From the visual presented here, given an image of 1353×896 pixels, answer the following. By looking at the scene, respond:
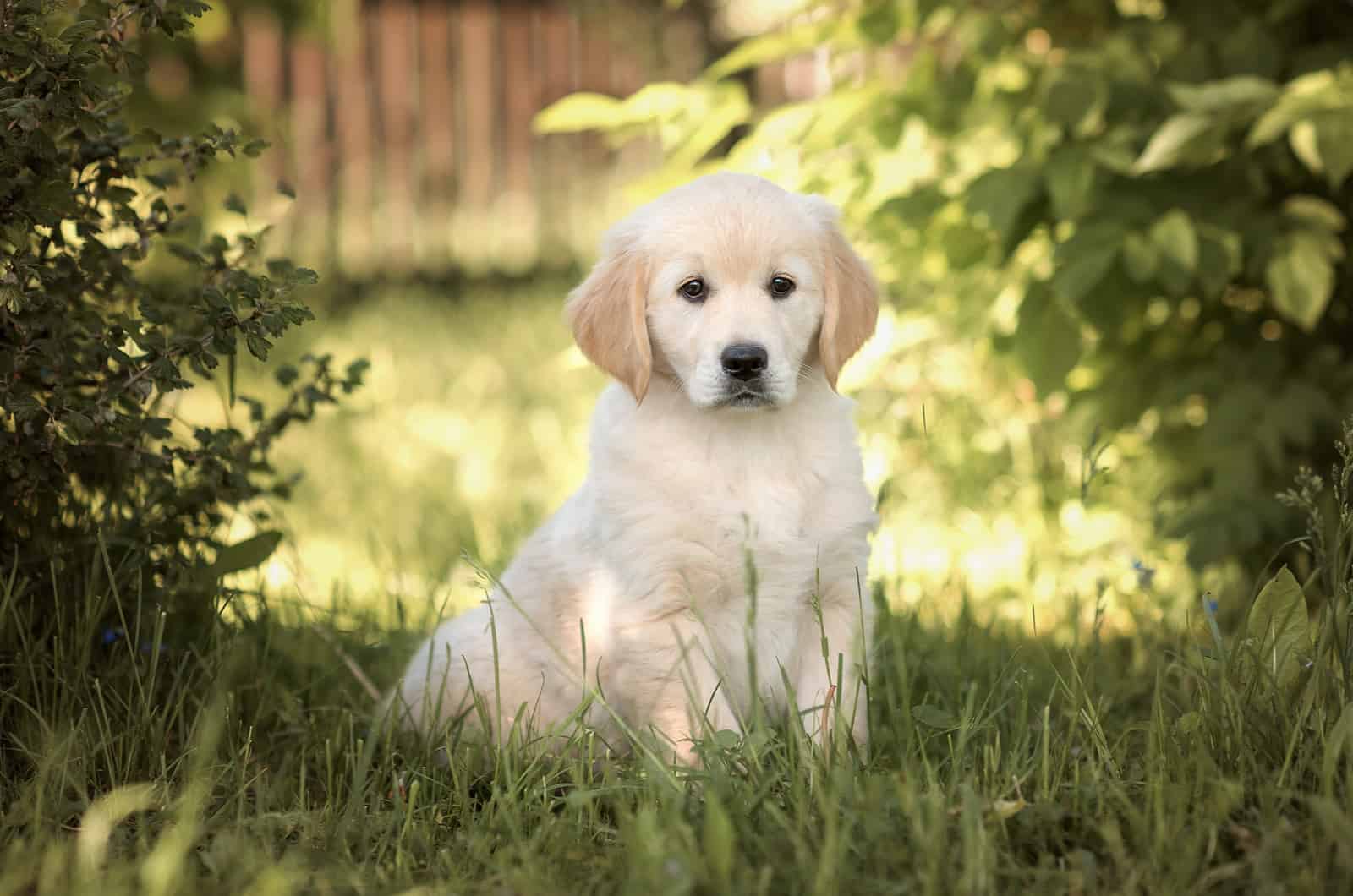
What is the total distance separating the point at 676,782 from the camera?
2078 mm

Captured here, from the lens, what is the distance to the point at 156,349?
2.42 metres

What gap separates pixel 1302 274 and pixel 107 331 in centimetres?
269

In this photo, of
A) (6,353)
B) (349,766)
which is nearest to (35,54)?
(6,353)

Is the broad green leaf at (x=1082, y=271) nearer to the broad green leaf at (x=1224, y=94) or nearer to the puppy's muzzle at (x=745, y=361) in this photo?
the broad green leaf at (x=1224, y=94)

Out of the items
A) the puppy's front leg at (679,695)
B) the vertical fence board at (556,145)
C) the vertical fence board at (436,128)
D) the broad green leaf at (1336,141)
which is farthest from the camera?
the vertical fence board at (556,145)

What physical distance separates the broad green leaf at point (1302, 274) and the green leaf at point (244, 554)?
2.42 metres

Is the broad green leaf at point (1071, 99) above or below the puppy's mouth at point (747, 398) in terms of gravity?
above

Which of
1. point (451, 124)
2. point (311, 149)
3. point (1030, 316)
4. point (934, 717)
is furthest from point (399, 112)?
point (934, 717)

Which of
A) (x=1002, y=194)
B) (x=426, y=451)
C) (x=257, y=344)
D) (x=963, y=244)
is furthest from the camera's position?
(x=426, y=451)

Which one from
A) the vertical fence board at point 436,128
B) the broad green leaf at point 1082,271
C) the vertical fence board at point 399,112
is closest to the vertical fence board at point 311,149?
the vertical fence board at point 399,112

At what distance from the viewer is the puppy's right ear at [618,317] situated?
261cm

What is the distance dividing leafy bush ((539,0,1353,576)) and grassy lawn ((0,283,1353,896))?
81cm

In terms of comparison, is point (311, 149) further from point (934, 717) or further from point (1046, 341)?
point (934, 717)

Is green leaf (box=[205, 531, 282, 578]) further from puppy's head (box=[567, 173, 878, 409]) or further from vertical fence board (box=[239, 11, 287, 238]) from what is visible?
vertical fence board (box=[239, 11, 287, 238])
